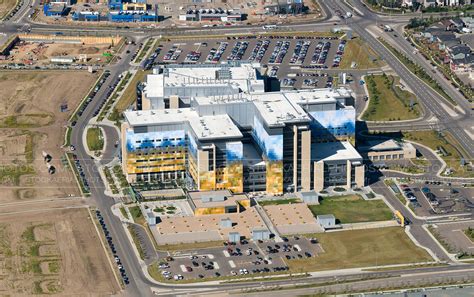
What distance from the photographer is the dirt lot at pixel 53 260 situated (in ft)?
579

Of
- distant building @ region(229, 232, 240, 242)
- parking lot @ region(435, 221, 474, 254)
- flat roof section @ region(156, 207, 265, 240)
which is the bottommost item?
parking lot @ region(435, 221, 474, 254)

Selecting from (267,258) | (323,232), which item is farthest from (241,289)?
(323,232)

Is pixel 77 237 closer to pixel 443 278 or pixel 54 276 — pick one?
pixel 54 276

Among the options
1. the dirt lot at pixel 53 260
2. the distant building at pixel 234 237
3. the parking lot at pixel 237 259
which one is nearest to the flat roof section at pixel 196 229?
the distant building at pixel 234 237

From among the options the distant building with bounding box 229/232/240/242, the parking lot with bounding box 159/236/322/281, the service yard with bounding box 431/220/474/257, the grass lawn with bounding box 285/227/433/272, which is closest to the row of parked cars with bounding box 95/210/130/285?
the parking lot with bounding box 159/236/322/281

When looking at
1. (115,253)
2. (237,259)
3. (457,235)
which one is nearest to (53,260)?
(115,253)

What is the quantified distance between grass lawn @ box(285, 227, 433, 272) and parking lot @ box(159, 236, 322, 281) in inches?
74.8

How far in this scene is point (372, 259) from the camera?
187m

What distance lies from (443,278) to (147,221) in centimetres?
4513

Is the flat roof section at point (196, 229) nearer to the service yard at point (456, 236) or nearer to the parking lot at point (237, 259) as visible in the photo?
the parking lot at point (237, 259)

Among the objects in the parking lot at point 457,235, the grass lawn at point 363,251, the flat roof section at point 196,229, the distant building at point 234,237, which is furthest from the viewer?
the flat roof section at point 196,229

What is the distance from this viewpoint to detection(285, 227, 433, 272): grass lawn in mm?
185000

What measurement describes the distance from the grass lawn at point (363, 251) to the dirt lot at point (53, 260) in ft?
87.0

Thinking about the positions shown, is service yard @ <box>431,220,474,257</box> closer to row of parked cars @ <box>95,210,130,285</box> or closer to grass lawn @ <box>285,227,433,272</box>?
grass lawn @ <box>285,227,433,272</box>
